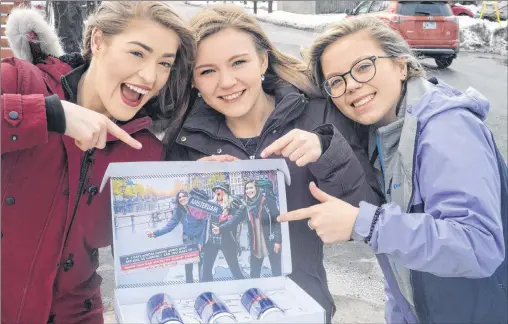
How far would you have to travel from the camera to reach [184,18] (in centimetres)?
142

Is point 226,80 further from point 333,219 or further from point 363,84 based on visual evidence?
point 333,219

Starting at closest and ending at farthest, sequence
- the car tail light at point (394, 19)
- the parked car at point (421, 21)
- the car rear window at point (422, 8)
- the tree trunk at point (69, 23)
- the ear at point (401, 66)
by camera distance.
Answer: the ear at point (401, 66)
the car tail light at point (394, 19)
the parked car at point (421, 21)
the tree trunk at point (69, 23)
the car rear window at point (422, 8)

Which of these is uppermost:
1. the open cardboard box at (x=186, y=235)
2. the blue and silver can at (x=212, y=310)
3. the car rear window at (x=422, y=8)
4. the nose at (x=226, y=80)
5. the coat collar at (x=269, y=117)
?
the car rear window at (x=422, y=8)

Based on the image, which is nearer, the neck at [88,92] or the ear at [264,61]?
the neck at [88,92]

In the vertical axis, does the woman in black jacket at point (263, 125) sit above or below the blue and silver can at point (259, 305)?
above

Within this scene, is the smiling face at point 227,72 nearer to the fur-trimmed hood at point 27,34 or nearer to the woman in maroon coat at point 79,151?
the woman in maroon coat at point 79,151

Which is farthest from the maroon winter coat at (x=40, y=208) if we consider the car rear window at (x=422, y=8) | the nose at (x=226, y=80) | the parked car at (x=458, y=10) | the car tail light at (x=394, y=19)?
the parked car at (x=458, y=10)

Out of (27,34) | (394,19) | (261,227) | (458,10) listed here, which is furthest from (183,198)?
(458,10)

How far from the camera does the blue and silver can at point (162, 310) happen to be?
1.04 meters

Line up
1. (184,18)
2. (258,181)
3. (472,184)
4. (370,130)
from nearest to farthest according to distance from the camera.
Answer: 1. (472,184)
2. (258,181)
3. (184,18)
4. (370,130)

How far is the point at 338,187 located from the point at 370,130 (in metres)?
0.29

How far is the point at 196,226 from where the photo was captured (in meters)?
1.20

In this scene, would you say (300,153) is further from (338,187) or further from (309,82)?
(309,82)

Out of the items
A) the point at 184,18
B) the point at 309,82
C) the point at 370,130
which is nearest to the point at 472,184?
the point at 370,130
